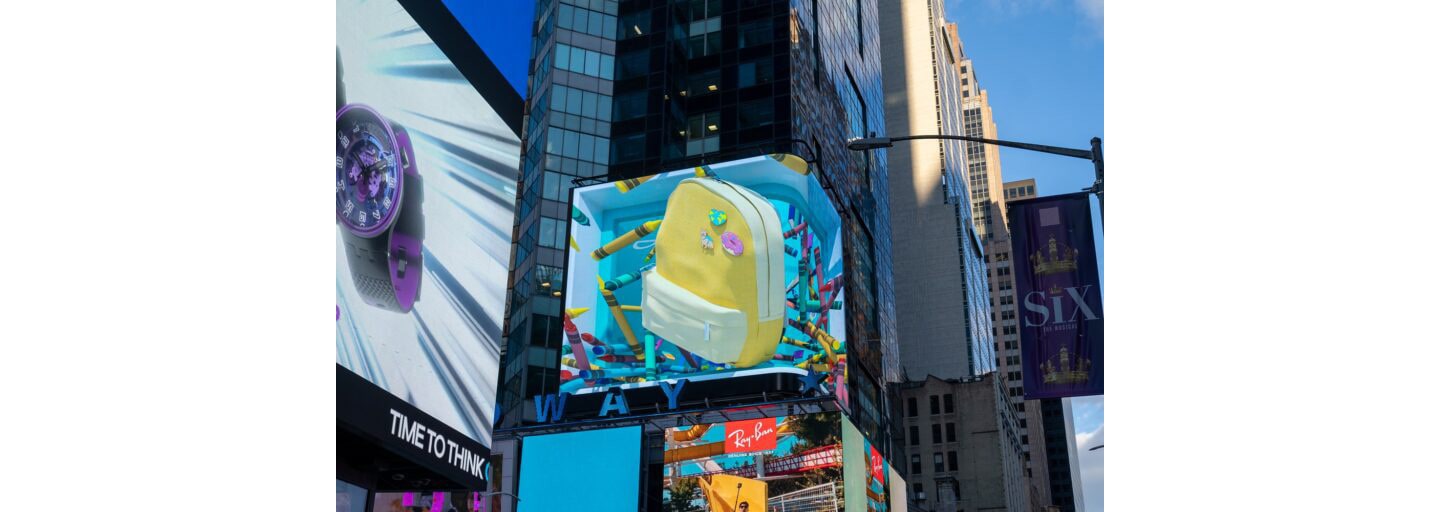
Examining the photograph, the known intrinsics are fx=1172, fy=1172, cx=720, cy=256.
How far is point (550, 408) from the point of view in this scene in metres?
48.4

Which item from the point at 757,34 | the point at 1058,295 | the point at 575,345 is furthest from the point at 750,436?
the point at 1058,295

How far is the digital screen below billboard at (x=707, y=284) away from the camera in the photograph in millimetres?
46906

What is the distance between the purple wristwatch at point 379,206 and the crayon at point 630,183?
38.4 meters

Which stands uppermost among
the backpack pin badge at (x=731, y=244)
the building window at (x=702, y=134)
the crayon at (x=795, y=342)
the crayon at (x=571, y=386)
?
the building window at (x=702, y=134)

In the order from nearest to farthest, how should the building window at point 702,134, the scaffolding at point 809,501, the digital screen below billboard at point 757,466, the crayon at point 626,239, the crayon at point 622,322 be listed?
1. the scaffolding at point 809,501
2. the digital screen below billboard at point 757,466
3. the crayon at point 622,322
4. the crayon at point 626,239
5. the building window at point 702,134

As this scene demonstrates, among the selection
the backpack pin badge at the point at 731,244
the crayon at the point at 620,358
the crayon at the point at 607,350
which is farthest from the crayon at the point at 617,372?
the backpack pin badge at the point at 731,244

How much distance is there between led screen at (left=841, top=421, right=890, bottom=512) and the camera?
46.8 meters

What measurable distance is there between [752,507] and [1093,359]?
107ft

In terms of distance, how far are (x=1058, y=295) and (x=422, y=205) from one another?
6.79 metres

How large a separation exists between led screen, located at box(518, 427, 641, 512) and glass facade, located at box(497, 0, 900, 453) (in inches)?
181

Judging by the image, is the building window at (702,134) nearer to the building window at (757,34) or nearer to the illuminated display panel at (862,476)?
the building window at (757,34)

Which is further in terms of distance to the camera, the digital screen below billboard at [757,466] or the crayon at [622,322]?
the crayon at [622,322]

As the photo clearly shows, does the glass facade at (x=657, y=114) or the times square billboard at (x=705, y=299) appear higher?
the glass facade at (x=657, y=114)
